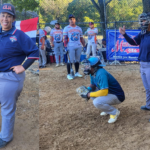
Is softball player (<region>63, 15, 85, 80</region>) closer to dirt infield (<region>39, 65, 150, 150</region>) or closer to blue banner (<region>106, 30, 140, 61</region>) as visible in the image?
dirt infield (<region>39, 65, 150, 150</region>)

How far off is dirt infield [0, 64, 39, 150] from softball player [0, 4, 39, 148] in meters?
0.45

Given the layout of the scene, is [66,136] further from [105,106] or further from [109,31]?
[109,31]

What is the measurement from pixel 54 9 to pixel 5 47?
684 inches

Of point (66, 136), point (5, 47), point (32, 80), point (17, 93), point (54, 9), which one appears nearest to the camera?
point (5, 47)

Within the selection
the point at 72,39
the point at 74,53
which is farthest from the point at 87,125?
the point at 72,39

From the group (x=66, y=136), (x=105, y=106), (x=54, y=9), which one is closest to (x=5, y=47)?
(x=66, y=136)

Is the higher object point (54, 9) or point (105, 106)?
point (54, 9)

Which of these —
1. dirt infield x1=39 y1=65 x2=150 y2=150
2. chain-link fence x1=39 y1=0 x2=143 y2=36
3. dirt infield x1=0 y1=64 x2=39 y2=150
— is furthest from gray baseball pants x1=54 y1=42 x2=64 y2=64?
chain-link fence x1=39 y1=0 x2=143 y2=36

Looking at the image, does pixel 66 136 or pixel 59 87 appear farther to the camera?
pixel 59 87

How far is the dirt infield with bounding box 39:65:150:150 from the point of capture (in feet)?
9.67

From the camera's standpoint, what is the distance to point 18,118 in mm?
3873

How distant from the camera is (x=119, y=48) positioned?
9336 millimetres

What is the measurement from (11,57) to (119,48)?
24.3 feet

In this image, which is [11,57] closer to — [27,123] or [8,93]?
[8,93]
